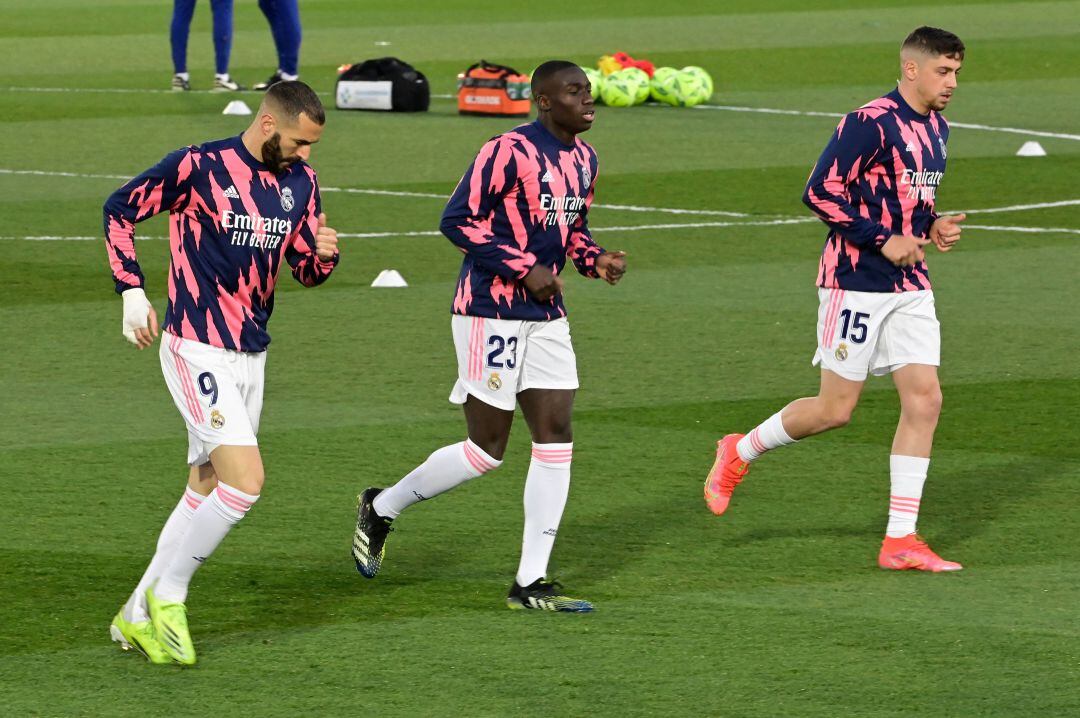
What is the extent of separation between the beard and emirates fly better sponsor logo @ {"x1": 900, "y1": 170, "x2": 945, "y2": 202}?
2457 mm

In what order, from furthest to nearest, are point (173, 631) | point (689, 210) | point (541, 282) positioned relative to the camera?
point (689, 210), point (541, 282), point (173, 631)

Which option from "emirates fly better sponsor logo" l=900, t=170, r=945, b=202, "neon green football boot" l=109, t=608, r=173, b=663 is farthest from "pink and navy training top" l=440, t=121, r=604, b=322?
"neon green football boot" l=109, t=608, r=173, b=663

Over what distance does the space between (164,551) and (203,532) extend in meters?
0.25

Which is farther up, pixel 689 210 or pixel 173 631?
pixel 173 631

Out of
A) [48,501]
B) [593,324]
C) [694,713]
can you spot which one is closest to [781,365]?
[593,324]

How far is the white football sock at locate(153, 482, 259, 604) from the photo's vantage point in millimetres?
6656

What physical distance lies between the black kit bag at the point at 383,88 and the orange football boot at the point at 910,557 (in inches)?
631

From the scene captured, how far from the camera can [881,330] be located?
8070 millimetres

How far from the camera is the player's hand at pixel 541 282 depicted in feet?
23.7

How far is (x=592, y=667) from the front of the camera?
6621 mm

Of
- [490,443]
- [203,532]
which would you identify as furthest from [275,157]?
[490,443]

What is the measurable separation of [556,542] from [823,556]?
3.37ft

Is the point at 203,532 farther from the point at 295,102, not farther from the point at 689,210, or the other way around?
the point at 689,210

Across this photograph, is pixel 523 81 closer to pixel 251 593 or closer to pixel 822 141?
pixel 822 141
